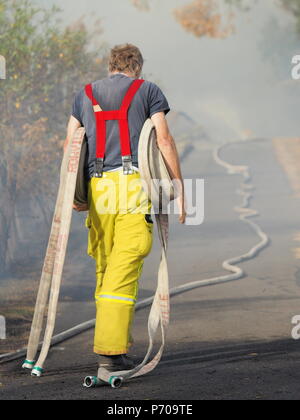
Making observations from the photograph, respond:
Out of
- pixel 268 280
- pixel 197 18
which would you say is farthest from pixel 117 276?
pixel 197 18

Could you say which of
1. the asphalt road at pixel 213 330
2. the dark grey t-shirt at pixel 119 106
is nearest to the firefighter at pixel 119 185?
the dark grey t-shirt at pixel 119 106

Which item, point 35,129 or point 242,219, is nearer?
point 35,129

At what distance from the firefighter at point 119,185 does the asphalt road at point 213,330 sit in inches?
13.2

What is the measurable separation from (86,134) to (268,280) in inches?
153

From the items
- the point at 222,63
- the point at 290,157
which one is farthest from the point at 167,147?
the point at 290,157

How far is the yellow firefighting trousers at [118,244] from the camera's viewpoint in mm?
4750

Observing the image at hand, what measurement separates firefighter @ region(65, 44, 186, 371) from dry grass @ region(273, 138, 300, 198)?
930 centimetres

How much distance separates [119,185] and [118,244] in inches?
12.0

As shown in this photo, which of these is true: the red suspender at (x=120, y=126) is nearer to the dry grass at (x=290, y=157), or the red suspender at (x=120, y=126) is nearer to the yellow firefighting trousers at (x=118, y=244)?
the yellow firefighting trousers at (x=118, y=244)

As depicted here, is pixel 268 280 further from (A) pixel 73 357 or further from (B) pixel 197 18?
(B) pixel 197 18

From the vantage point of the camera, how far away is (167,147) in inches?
193

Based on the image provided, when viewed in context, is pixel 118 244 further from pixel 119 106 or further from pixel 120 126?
pixel 119 106

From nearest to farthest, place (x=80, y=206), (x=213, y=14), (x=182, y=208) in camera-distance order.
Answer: (x=182, y=208) < (x=80, y=206) < (x=213, y=14)
